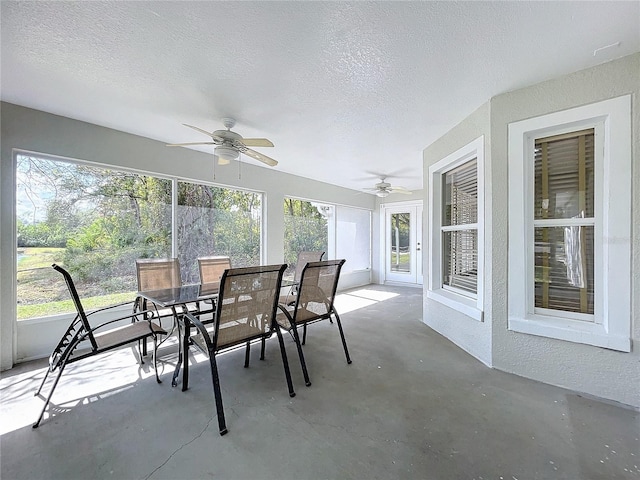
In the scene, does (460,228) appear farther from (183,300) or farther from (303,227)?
(303,227)

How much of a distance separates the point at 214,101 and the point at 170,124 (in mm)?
851

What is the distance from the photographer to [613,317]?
1.87m

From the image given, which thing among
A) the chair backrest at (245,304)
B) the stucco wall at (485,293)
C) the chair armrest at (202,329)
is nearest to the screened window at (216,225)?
the chair armrest at (202,329)

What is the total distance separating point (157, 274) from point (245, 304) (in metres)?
1.63

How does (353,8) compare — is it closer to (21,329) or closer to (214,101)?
(214,101)

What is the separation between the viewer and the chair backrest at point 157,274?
2.73 m

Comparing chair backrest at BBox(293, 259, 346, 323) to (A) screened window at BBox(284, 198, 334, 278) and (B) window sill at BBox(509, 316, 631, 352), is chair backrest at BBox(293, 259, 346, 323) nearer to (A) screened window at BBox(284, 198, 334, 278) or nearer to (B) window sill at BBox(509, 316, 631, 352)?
(B) window sill at BBox(509, 316, 631, 352)

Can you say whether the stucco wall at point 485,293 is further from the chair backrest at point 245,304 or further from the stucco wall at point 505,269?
the chair backrest at point 245,304

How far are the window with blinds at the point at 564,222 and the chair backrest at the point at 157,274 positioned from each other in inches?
143

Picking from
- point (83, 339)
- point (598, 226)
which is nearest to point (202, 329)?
point (83, 339)

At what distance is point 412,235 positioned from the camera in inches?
265

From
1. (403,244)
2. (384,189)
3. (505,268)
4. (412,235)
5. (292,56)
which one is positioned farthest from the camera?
(403,244)

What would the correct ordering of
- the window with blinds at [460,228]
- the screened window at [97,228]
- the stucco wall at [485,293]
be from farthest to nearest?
the window with blinds at [460,228] → the screened window at [97,228] → the stucco wall at [485,293]

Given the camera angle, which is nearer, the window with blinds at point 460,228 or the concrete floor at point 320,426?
the concrete floor at point 320,426
